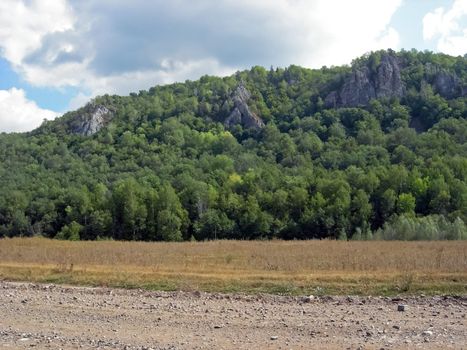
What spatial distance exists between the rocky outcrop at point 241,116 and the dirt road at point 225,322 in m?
134

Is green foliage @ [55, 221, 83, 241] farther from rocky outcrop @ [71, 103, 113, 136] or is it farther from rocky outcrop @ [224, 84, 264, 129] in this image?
rocky outcrop @ [224, 84, 264, 129]

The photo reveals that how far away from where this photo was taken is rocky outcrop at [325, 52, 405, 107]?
144 m

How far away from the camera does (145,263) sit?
25.0m

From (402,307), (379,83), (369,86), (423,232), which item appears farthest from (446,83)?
(402,307)

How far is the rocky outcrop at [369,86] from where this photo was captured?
144000mm

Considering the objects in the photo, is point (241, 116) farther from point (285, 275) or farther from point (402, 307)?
point (402, 307)

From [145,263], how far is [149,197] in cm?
5090

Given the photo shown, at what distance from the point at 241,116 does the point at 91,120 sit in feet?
142

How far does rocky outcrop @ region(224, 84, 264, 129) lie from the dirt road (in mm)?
133700

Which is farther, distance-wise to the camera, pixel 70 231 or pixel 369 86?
pixel 369 86

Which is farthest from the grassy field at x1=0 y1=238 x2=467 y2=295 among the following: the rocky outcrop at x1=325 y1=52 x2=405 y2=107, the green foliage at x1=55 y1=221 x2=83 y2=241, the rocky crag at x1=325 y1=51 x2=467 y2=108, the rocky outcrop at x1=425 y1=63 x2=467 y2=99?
the rocky crag at x1=325 y1=51 x2=467 y2=108

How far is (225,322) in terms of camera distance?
1147cm

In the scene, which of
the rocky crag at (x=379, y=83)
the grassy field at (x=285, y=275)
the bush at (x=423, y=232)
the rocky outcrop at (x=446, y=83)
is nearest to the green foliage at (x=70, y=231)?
the bush at (x=423, y=232)

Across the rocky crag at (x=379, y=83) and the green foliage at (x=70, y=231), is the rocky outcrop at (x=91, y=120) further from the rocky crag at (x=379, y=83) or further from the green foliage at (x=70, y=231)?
the green foliage at (x=70, y=231)
